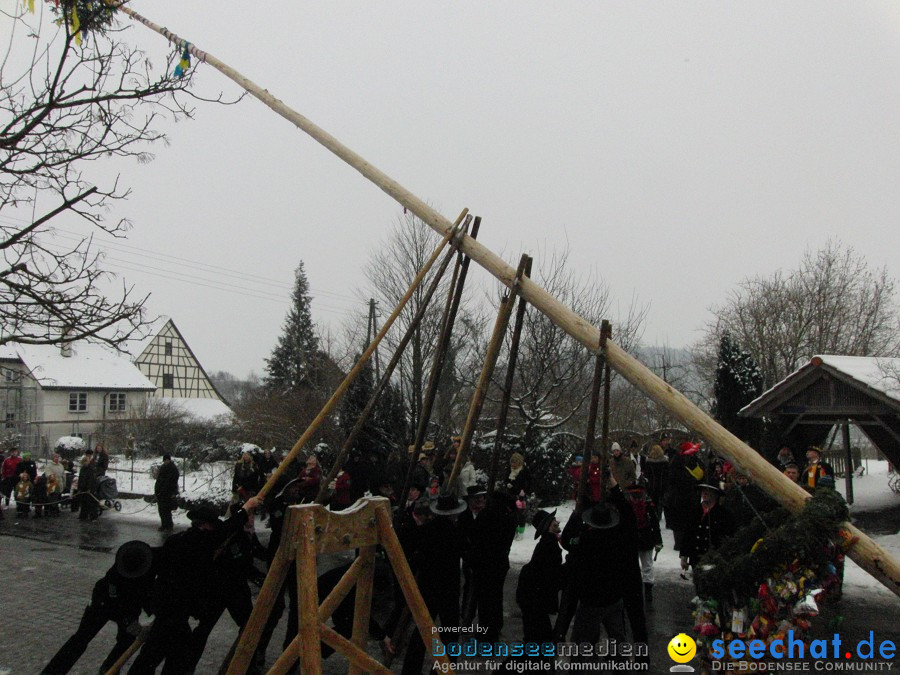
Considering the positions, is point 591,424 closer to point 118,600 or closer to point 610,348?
point 610,348

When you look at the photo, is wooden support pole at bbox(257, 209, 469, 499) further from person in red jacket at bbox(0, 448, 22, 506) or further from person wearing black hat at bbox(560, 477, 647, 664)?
person in red jacket at bbox(0, 448, 22, 506)

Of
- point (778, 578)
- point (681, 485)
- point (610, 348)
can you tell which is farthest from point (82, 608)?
point (681, 485)

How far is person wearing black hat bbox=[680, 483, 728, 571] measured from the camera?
7.35 m

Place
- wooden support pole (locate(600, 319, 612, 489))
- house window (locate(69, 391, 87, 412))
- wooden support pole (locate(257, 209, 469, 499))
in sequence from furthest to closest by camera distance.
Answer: house window (locate(69, 391, 87, 412)) → wooden support pole (locate(257, 209, 469, 499)) → wooden support pole (locate(600, 319, 612, 489))

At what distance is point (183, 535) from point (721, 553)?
441 cm

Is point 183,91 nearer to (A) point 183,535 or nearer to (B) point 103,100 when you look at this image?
(B) point 103,100

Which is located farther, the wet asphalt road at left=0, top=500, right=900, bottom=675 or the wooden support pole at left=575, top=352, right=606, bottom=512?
the wet asphalt road at left=0, top=500, right=900, bottom=675

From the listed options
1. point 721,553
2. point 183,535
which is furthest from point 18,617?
point 721,553

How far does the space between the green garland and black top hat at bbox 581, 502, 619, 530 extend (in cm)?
83

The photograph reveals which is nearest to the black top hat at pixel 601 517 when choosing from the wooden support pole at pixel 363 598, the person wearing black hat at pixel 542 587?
the person wearing black hat at pixel 542 587

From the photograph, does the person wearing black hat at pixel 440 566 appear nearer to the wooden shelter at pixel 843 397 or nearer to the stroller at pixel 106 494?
the wooden shelter at pixel 843 397

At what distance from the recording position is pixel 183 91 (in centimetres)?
713

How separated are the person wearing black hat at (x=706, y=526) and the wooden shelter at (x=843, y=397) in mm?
4704

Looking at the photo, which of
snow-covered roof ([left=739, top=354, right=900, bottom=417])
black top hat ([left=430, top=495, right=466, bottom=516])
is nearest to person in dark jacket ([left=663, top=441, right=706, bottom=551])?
snow-covered roof ([left=739, top=354, right=900, bottom=417])
